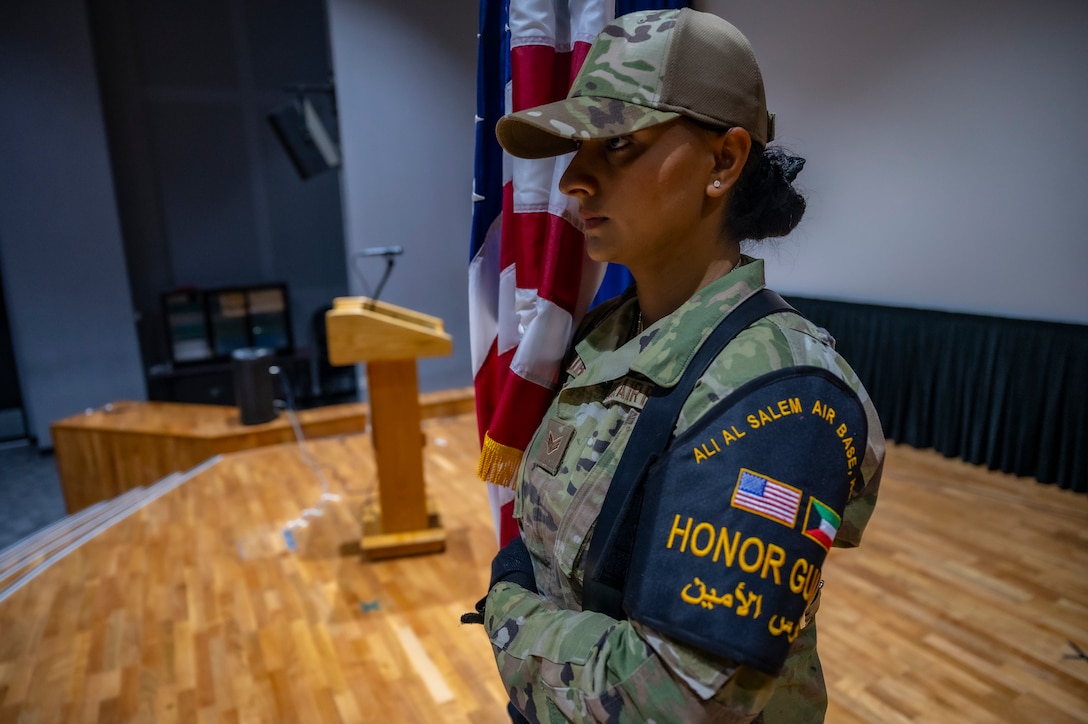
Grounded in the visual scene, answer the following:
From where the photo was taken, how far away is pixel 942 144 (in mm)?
3113

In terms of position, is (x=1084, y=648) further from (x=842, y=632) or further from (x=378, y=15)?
(x=378, y=15)

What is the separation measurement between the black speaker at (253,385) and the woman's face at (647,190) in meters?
3.81

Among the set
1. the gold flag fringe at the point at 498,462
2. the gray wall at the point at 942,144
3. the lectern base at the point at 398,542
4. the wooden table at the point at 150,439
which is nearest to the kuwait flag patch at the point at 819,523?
the gold flag fringe at the point at 498,462

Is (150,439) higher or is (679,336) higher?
(679,336)

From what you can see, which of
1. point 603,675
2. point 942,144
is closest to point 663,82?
point 603,675

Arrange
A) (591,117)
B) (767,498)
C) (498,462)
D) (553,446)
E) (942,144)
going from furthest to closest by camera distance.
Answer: (942,144) → (498,462) → (553,446) → (591,117) → (767,498)

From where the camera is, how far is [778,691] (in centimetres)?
77

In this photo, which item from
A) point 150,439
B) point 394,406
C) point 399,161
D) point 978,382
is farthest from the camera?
point 399,161

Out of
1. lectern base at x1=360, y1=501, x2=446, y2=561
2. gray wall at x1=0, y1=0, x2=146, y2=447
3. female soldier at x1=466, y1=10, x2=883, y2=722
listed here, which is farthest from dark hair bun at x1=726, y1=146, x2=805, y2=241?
gray wall at x1=0, y1=0, x2=146, y2=447

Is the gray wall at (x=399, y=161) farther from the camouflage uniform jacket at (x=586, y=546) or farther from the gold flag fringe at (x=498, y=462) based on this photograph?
the gold flag fringe at (x=498, y=462)

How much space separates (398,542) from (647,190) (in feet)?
7.68

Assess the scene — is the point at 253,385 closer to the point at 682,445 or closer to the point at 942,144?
the point at 682,445

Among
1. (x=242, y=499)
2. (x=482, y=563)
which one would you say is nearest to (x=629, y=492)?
(x=482, y=563)

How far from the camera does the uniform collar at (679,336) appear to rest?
0.72 m
